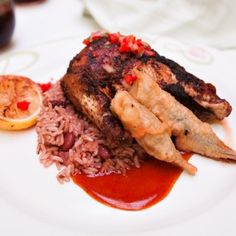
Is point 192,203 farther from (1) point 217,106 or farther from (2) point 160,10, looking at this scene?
(2) point 160,10

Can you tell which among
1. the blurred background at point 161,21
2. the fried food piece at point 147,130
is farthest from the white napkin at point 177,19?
the fried food piece at point 147,130

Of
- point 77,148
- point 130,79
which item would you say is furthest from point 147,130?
point 77,148

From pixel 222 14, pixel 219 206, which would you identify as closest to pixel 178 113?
pixel 219 206

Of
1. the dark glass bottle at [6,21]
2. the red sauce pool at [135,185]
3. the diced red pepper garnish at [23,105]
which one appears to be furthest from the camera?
the dark glass bottle at [6,21]

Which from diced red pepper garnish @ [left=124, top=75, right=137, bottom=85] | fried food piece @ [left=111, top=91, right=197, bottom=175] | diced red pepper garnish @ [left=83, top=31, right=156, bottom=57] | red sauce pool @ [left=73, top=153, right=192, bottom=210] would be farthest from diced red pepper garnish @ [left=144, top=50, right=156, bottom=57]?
red sauce pool @ [left=73, top=153, right=192, bottom=210]

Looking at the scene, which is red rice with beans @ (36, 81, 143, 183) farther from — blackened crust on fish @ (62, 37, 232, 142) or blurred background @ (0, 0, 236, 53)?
blurred background @ (0, 0, 236, 53)

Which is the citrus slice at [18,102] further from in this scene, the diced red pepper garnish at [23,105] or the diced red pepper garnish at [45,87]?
the diced red pepper garnish at [45,87]

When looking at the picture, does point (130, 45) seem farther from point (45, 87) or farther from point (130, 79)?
point (45, 87)
